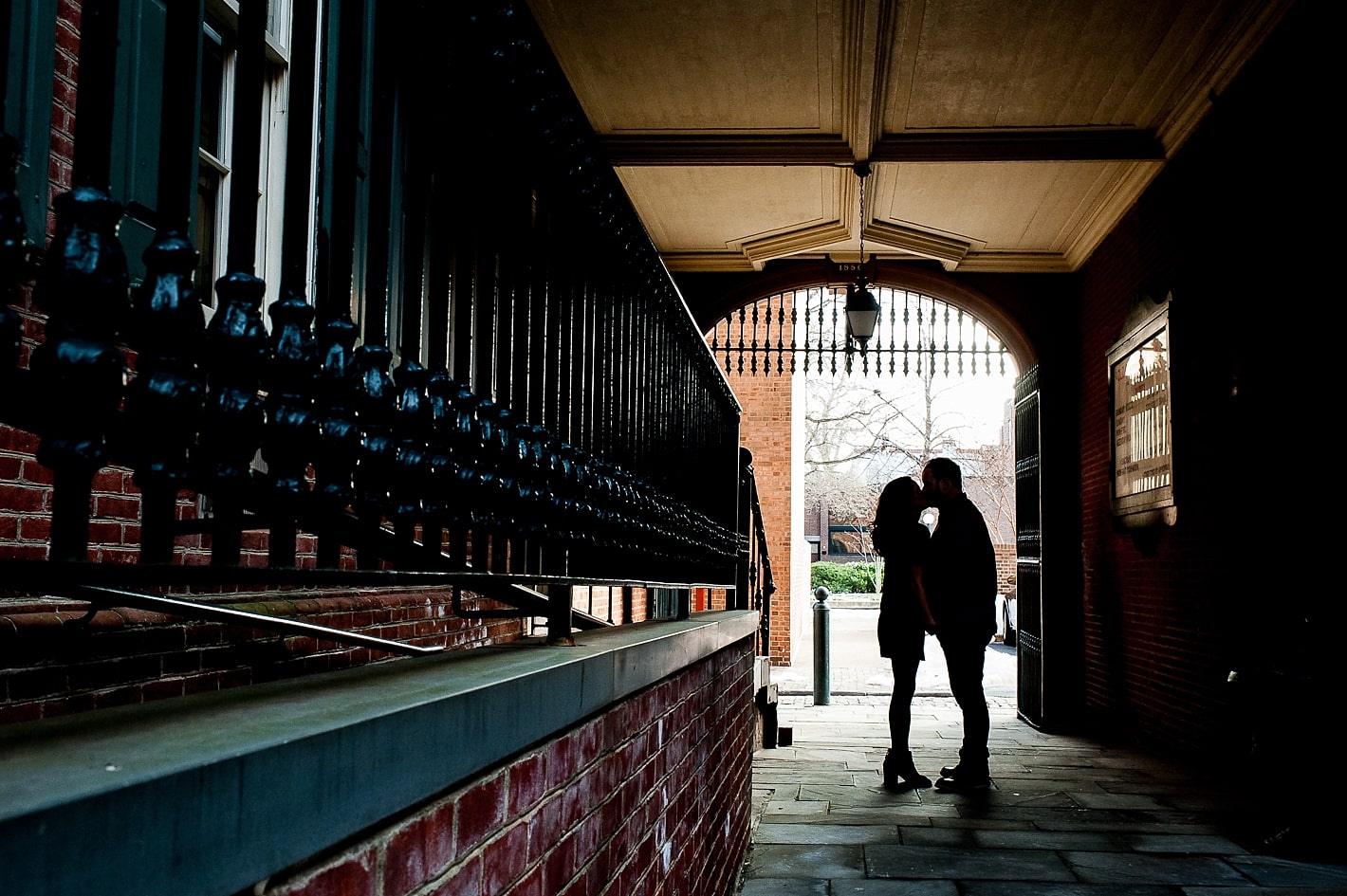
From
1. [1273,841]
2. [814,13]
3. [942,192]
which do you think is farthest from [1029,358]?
[1273,841]

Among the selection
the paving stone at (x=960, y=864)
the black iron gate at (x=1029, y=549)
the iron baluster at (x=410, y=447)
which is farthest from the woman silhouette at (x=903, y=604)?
the iron baluster at (x=410, y=447)

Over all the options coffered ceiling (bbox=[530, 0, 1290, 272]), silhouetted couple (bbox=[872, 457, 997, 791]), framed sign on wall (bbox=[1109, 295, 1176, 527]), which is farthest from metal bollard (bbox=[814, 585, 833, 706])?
silhouetted couple (bbox=[872, 457, 997, 791])

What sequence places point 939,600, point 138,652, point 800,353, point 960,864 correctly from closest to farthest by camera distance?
point 138,652, point 960,864, point 939,600, point 800,353

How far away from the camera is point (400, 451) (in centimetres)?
134

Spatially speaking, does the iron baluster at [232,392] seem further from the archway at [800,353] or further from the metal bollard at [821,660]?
the metal bollard at [821,660]

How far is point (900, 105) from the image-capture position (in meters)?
7.37

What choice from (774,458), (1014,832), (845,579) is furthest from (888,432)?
(1014,832)

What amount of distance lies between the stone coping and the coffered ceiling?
5.59 m

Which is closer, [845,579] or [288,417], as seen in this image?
[288,417]

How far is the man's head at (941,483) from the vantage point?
6680mm

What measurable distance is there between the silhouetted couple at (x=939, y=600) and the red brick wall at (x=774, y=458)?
877 centimetres

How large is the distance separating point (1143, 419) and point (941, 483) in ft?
7.60

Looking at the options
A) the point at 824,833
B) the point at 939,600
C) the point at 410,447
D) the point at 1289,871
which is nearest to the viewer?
the point at 410,447

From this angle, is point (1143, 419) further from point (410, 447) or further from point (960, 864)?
point (410, 447)
